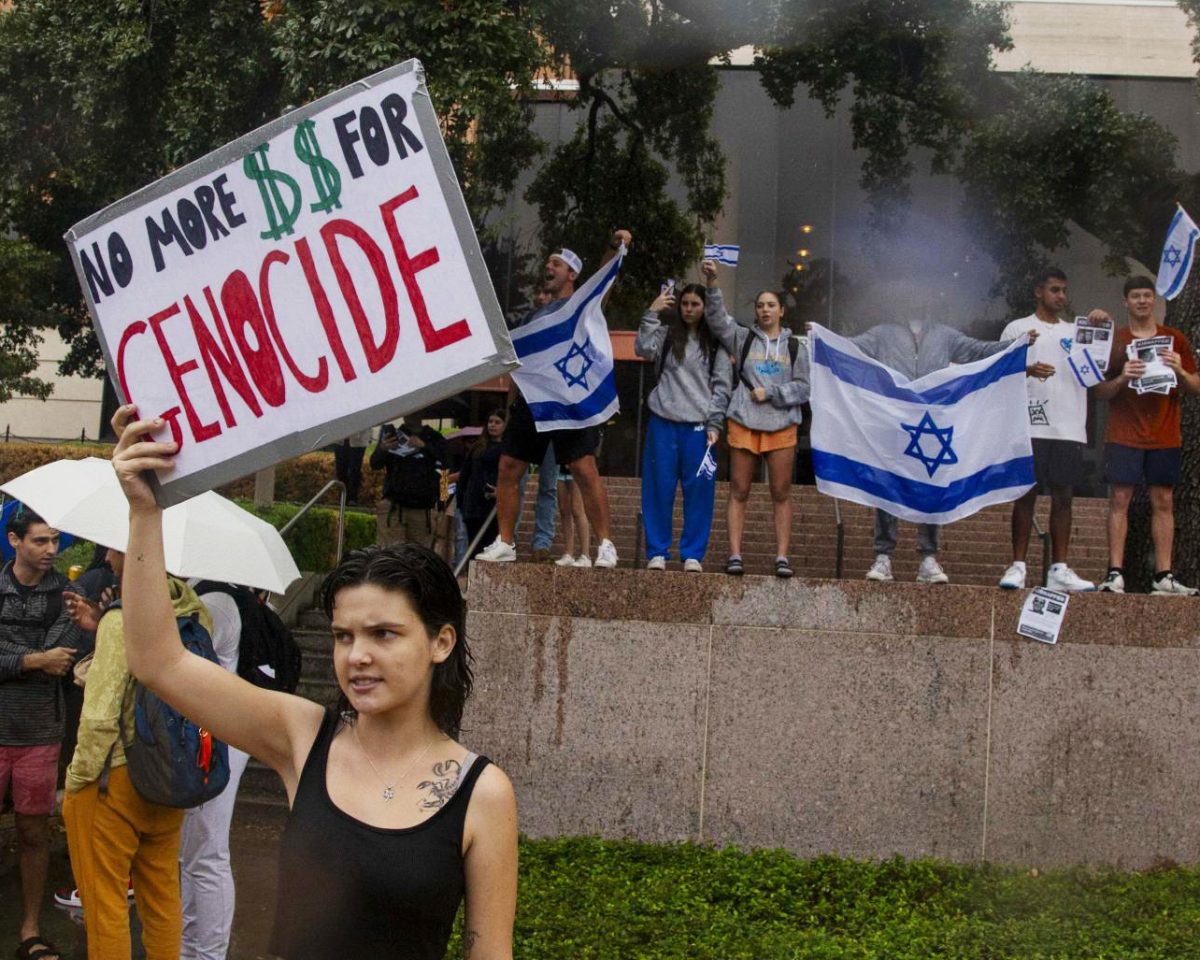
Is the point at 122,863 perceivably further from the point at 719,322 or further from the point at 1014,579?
the point at 1014,579

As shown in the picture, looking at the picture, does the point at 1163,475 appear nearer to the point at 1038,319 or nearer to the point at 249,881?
the point at 1038,319

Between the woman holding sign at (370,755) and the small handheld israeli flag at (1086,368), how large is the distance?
19.1 feet

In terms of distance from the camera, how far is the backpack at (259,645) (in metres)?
5.81

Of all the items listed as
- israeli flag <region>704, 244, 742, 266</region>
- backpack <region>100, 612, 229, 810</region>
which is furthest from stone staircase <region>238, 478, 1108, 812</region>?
backpack <region>100, 612, 229, 810</region>

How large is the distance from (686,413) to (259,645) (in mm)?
3081

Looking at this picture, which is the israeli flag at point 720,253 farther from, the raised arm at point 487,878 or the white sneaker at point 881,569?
the raised arm at point 487,878

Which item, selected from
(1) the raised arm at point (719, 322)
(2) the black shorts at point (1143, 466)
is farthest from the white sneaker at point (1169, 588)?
(1) the raised arm at point (719, 322)

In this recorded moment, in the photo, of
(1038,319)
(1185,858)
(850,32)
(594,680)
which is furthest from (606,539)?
(850,32)

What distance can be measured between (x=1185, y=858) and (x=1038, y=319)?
9.60ft

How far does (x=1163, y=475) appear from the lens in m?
7.90

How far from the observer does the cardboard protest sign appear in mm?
2664

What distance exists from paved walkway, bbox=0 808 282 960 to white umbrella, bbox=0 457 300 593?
1.88m

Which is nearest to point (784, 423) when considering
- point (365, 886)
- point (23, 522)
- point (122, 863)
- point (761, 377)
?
point (761, 377)

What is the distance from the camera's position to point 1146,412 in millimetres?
7926
